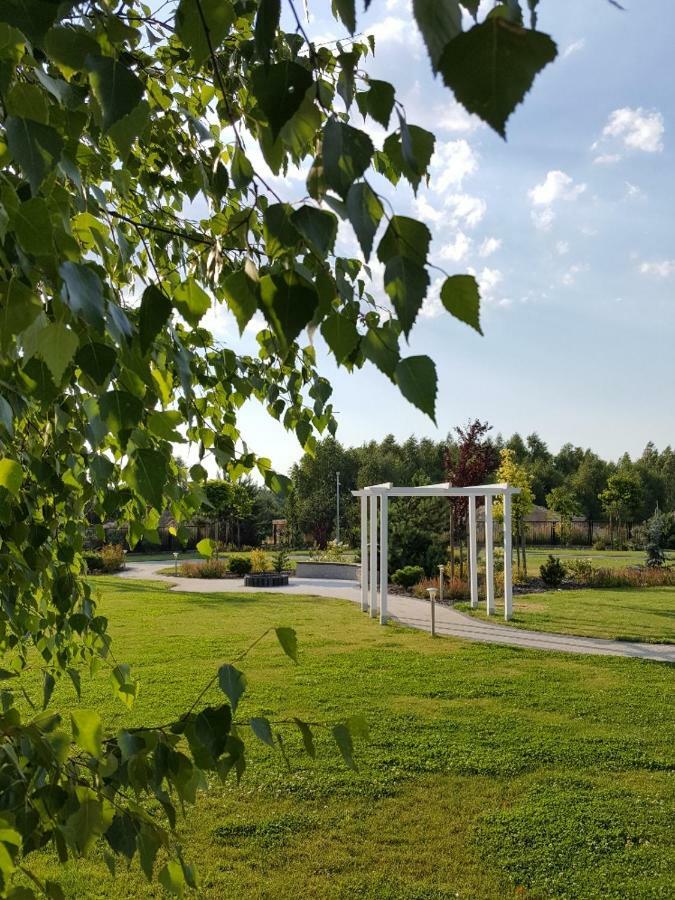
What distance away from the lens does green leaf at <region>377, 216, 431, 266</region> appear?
62 cm

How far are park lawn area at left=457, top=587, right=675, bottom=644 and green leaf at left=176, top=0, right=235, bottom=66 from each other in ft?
31.9

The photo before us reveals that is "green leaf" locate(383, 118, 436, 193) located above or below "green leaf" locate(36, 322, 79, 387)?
above

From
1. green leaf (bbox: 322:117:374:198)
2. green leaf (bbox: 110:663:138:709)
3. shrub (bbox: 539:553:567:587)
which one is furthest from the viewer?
shrub (bbox: 539:553:567:587)

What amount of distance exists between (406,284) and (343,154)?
0.42ft

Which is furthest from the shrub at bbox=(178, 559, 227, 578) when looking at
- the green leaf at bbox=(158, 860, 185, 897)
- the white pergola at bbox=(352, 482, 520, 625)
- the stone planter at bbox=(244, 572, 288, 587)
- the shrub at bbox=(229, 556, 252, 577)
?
the green leaf at bbox=(158, 860, 185, 897)

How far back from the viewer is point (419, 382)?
2.19 ft

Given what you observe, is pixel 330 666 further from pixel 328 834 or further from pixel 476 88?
pixel 476 88

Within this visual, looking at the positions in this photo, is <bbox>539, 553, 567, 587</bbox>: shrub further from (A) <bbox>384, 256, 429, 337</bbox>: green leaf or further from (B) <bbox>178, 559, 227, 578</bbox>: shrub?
(A) <bbox>384, 256, 429, 337</bbox>: green leaf

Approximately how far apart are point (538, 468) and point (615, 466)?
6.47 m

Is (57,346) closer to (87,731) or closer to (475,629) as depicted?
(87,731)

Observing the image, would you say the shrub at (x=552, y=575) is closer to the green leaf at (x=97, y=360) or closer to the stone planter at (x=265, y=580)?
the stone planter at (x=265, y=580)

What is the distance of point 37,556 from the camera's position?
182 centimetres

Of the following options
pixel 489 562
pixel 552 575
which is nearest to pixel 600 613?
pixel 489 562

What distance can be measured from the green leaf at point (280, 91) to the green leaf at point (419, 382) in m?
0.25
